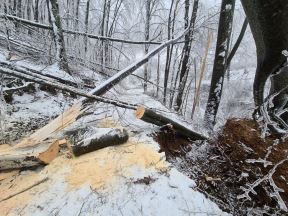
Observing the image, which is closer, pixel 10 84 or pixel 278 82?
pixel 278 82

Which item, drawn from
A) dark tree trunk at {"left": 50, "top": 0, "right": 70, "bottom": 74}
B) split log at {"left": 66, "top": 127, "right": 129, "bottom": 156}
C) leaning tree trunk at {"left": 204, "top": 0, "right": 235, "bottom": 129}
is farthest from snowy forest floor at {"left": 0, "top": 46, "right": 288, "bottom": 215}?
dark tree trunk at {"left": 50, "top": 0, "right": 70, "bottom": 74}

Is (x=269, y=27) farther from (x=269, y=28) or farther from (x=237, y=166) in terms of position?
(x=237, y=166)

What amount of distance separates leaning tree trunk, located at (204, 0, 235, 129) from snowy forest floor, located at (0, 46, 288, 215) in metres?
1.63

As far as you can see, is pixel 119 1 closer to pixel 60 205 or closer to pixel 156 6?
pixel 156 6

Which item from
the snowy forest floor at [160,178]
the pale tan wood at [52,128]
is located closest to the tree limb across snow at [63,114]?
the pale tan wood at [52,128]

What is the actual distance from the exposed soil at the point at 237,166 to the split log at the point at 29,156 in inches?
62.3

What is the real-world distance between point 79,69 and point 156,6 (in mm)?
9387

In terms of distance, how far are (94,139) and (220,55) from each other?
3.24 m

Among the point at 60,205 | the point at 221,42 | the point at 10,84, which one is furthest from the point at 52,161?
the point at 221,42

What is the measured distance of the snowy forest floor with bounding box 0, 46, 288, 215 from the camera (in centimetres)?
311

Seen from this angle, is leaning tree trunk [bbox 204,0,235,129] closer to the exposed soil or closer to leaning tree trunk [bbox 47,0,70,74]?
the exposed soil

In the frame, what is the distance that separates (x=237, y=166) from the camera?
3.62 meters

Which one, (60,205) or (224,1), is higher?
(224,1)

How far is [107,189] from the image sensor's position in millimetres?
3352
